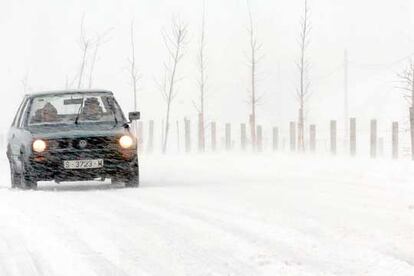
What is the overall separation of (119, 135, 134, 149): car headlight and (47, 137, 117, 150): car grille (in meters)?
0.09

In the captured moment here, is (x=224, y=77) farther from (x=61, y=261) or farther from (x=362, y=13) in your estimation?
→ (x=61, y=261)

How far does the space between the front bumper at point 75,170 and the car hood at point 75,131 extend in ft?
0.82

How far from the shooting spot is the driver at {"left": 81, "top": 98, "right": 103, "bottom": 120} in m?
12.4

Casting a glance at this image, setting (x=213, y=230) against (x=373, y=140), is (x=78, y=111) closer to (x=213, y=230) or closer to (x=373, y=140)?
(x=213, y=230)

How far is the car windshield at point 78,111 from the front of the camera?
40.5 feet

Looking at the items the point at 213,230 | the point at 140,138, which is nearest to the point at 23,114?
the point at 213,230

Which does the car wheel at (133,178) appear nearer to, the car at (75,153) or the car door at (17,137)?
the car at (75,153)

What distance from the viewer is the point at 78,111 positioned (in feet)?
40.9

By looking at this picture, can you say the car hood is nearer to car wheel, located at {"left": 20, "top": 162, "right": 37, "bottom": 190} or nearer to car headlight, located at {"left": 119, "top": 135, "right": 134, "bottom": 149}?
car headlight, located at {"left": 119, "top": 135, "right": 134, "bottom": 149}

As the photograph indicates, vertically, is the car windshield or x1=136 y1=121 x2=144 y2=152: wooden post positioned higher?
the car windshield

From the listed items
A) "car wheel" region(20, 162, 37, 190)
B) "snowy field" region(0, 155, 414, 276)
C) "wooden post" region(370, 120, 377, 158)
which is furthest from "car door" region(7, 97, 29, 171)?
"wooden post" region(370, 120, 377, 158)

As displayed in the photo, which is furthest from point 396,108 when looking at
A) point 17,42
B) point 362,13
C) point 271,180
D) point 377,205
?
point 377,205

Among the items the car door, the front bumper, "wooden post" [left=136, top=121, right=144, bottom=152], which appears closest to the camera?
the front bumper

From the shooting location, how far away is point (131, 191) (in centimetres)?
1057
